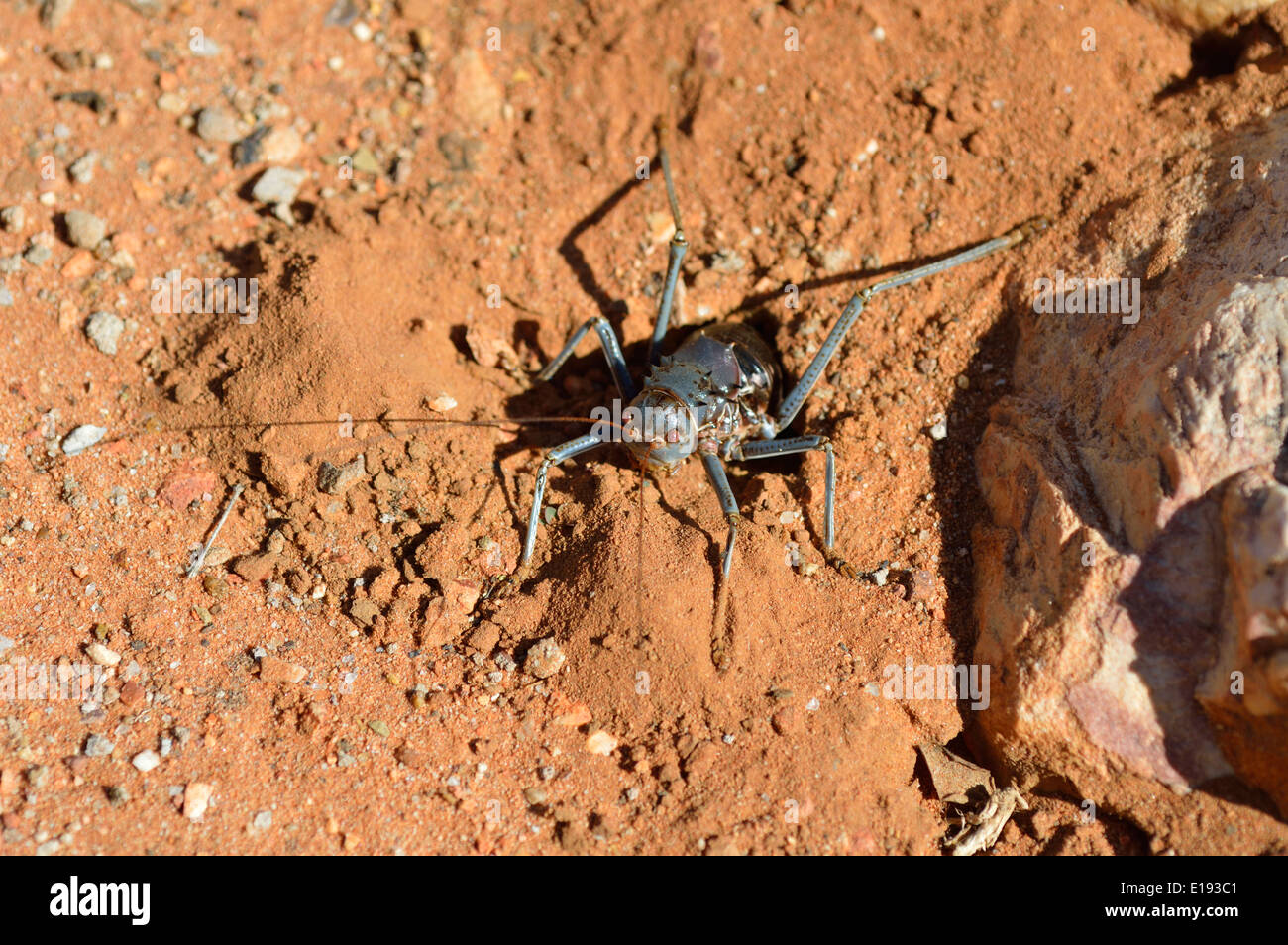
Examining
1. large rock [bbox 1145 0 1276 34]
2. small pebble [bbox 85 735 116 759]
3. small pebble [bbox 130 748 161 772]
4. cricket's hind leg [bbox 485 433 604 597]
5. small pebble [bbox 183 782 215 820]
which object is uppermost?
large rock [bbox 1145 0 1276 34]

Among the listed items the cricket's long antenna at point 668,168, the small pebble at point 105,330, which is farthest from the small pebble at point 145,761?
the cricket's long antenna at point 668,168

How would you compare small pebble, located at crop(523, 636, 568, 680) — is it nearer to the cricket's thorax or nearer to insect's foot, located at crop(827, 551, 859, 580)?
the cricket's thorax

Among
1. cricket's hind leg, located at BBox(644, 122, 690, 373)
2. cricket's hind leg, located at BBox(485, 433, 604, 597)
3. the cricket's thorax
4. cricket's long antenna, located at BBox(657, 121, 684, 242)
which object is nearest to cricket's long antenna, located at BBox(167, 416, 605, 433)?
cricket's hind leg, located at BBox(485, 433, 604, 597)

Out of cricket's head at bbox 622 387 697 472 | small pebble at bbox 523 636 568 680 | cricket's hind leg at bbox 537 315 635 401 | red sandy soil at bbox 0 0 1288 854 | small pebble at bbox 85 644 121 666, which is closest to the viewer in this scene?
red sandy soil at bbox 0 0 1288 854

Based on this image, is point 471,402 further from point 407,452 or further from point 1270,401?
point 1270,401

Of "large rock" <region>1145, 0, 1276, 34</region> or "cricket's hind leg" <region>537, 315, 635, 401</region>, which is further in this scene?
"cricket's hind leg" <region>537, 315, 635, 401</region>

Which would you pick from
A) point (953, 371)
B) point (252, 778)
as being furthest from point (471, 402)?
point (953, 371)

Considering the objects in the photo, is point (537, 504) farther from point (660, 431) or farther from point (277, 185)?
point (277, 185)
